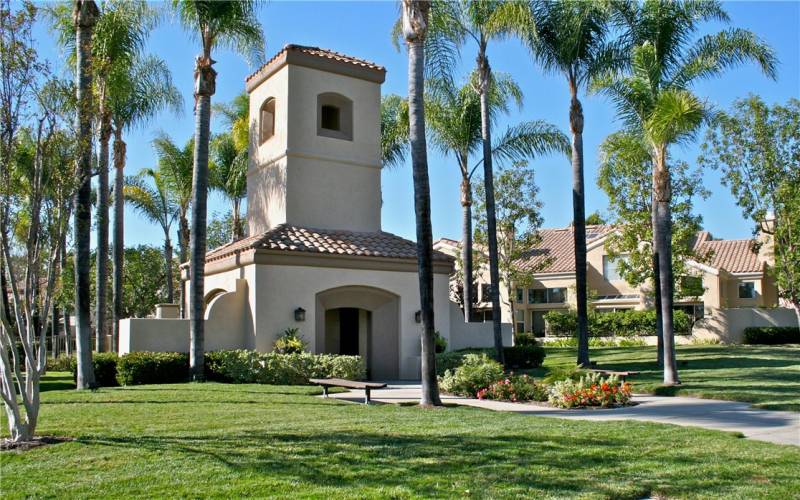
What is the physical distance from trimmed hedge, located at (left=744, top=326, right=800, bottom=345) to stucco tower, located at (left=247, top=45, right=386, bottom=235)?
23.7 meters

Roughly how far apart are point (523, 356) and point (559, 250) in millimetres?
29783

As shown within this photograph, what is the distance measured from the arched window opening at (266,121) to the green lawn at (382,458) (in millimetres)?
13287

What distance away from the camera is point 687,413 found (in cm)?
1207

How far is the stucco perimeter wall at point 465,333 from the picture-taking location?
22.4m

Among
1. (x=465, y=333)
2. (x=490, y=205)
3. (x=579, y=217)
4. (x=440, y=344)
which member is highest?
(x=490, y=205)

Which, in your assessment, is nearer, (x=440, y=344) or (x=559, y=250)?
(x=440, y=344)

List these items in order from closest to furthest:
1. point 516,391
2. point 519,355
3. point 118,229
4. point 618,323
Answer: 1. point 516,391
2. point 519,355
3. point 118,229
4. point 618,323

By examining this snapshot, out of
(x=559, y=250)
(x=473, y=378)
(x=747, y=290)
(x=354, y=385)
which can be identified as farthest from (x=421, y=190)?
(x=559, y=250)

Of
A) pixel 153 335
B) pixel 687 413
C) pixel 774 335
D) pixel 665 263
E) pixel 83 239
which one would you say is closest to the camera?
pixel 687 413

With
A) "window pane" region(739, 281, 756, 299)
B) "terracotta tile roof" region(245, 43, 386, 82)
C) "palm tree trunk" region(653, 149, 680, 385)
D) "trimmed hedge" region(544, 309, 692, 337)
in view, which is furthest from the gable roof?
"window pane" region(739, 281, 756, 299)

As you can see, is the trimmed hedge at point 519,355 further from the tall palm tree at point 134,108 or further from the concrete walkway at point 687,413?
the tall palm tree at point 134,108

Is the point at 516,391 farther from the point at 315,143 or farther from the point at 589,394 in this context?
the point at 315,143

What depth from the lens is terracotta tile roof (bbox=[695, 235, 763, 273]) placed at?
4400 cm

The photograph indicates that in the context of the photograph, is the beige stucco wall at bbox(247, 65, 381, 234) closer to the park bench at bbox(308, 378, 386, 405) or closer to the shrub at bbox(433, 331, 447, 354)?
the shrub at bbox(433, 331, 447, 354)
